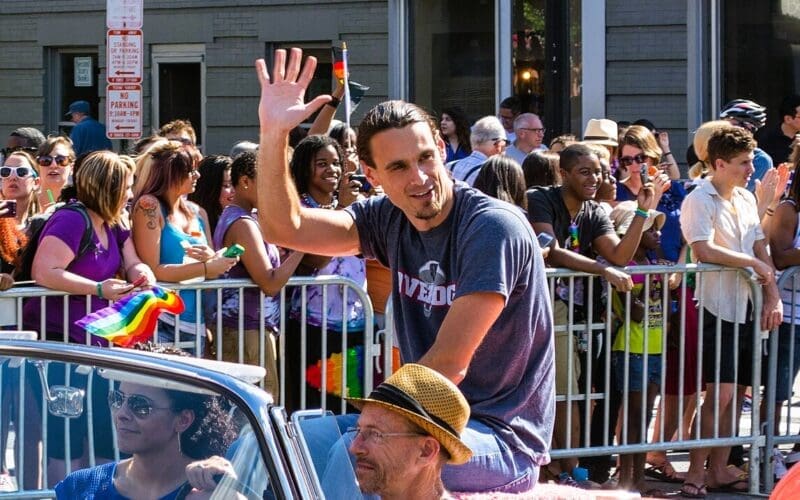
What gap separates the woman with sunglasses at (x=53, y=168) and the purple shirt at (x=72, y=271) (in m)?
2.63

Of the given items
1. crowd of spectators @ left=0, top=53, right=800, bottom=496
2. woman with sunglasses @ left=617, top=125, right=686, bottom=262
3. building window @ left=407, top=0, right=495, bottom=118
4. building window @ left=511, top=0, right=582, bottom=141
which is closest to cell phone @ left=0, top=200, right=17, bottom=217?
crowd of spectators @ left=0, top=53, right=800, bottom=496

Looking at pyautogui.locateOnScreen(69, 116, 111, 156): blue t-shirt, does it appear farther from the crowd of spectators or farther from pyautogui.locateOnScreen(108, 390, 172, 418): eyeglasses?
pyautogui.locateOnScreen(108, 390, 172, 418): eyeglasses

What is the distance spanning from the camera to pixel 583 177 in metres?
7.47

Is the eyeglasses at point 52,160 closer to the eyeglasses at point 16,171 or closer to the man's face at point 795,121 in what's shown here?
the eyeglasses at point 16,171

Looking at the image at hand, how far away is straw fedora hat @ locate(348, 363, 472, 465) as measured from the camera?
3.34m

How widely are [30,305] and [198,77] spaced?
1230 centimetres

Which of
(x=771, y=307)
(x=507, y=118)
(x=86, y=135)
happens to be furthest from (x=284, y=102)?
(x=86, y=135)

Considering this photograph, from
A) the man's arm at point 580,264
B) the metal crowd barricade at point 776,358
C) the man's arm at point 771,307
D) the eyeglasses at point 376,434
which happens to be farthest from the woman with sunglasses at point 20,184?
the eyeglasses at point 376,434

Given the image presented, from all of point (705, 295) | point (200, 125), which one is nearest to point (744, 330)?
point (705, 295)

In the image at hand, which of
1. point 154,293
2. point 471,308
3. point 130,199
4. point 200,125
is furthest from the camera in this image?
point 200,125

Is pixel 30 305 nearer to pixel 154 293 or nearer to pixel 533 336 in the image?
pixel 154 293

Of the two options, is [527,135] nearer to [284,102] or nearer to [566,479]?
[566,479]

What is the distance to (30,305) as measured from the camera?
21.5ft

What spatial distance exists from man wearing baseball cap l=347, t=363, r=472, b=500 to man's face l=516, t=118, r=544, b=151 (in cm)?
845
